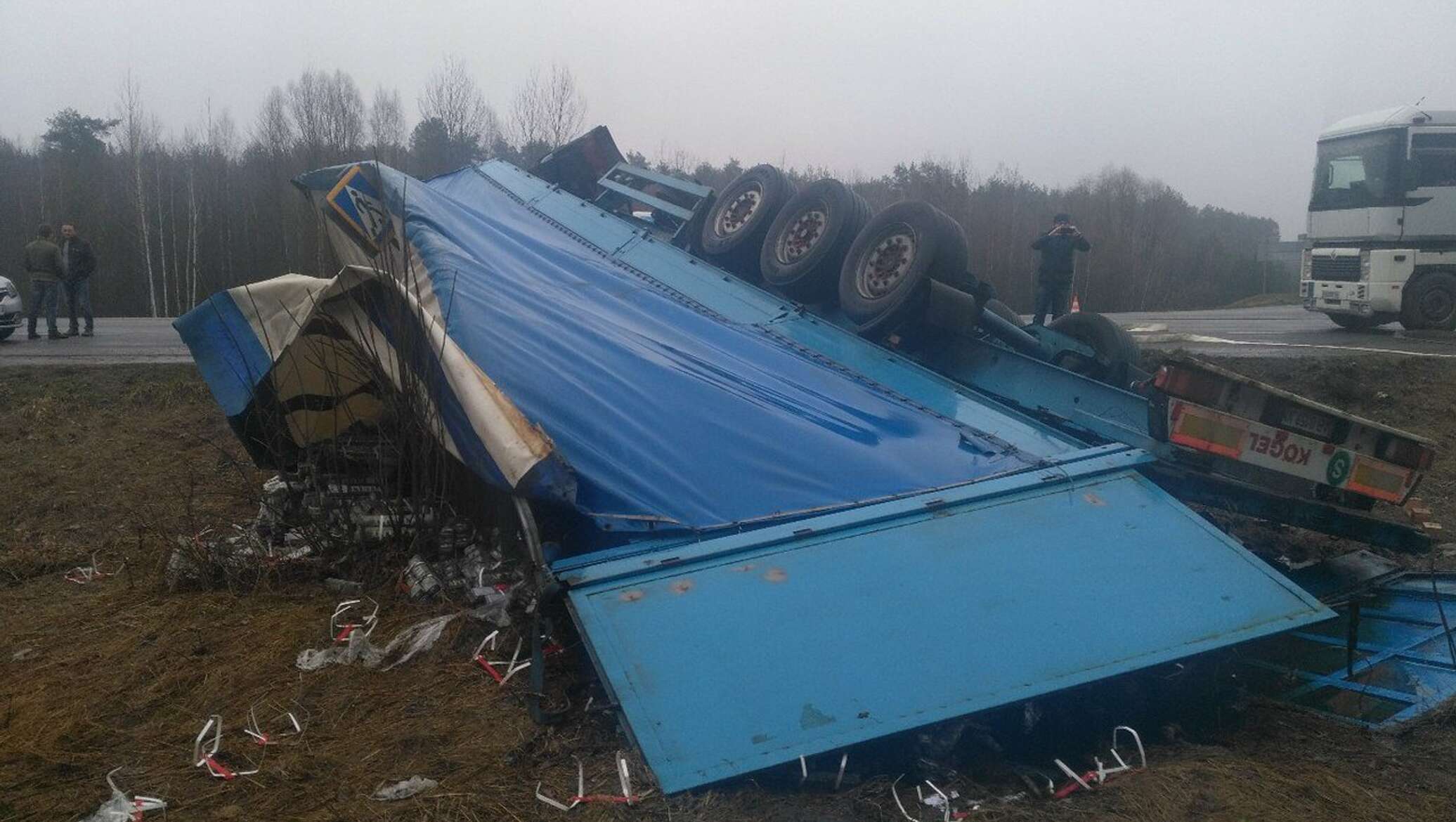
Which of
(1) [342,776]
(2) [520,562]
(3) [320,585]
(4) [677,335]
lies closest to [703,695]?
(1) [342,776]

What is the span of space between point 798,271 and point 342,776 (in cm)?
444

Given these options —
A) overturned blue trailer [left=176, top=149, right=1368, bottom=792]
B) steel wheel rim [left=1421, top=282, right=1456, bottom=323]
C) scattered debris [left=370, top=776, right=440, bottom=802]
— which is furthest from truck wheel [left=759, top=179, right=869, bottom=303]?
steel wheel rim [left=1421, top=282, right=1456, bottom=323]

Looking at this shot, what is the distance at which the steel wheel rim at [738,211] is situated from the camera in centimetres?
721

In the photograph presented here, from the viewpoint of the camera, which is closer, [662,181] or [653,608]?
[653,608]

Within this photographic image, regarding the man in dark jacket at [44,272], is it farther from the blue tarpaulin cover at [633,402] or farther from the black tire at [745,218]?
the black tire at [745,218]

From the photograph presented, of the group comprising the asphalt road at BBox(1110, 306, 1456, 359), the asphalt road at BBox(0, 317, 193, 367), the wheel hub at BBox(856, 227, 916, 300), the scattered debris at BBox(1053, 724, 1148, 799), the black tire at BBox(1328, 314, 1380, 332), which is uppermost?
the wheel hub at BBox(856, 227, 916, 300)

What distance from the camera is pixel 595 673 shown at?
3189mm

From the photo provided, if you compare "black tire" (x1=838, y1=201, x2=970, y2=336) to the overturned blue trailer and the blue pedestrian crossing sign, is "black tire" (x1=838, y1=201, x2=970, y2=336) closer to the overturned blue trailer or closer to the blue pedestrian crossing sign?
the overturned blue trailer

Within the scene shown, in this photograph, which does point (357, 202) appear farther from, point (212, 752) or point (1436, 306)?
point (1436, 306)

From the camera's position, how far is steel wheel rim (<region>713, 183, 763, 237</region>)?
7207 millimetres

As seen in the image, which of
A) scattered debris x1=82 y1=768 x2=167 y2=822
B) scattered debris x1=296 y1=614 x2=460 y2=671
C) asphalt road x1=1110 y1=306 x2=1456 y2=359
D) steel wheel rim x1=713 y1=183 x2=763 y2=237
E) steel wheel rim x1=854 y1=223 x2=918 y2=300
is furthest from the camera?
asphalt road x1=1110 y1=306 x2=1456 y2=359

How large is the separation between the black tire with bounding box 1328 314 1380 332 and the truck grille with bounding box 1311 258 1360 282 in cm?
52

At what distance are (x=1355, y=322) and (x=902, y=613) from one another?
532 inches

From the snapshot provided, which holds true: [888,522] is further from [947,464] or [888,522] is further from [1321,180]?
[1321,180]
